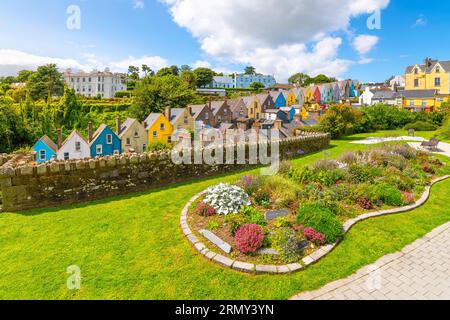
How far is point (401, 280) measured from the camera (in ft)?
15.8

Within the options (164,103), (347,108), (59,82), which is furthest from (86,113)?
(347,108)

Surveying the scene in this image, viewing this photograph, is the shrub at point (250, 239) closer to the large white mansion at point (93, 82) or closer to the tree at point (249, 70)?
the large white mansion at point (93, 82)

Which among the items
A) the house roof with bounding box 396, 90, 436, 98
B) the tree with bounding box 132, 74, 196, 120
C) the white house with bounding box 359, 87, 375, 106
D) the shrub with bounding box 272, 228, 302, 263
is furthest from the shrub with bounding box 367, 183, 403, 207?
the white house with bounding box 359, 87, 375, 106

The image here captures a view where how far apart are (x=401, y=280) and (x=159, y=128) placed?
39.1 m

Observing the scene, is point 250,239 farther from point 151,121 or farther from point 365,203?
point 151,121

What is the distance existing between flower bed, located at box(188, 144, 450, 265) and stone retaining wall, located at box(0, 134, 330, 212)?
286 cm

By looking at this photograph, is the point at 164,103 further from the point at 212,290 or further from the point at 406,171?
the point at 212,290

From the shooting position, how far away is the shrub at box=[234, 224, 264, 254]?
5375mm

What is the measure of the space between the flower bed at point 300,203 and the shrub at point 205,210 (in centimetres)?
3

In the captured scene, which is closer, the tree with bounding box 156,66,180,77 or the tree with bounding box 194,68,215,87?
the tree with bounding box 156,66,180,77

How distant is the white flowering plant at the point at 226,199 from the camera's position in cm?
717

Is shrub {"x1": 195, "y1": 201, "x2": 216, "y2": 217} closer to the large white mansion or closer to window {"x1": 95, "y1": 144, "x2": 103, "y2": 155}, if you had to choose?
window {"x1": 95, "y1": 144, "x2": 103, "y2": 155}

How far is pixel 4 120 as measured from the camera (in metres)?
38.1
